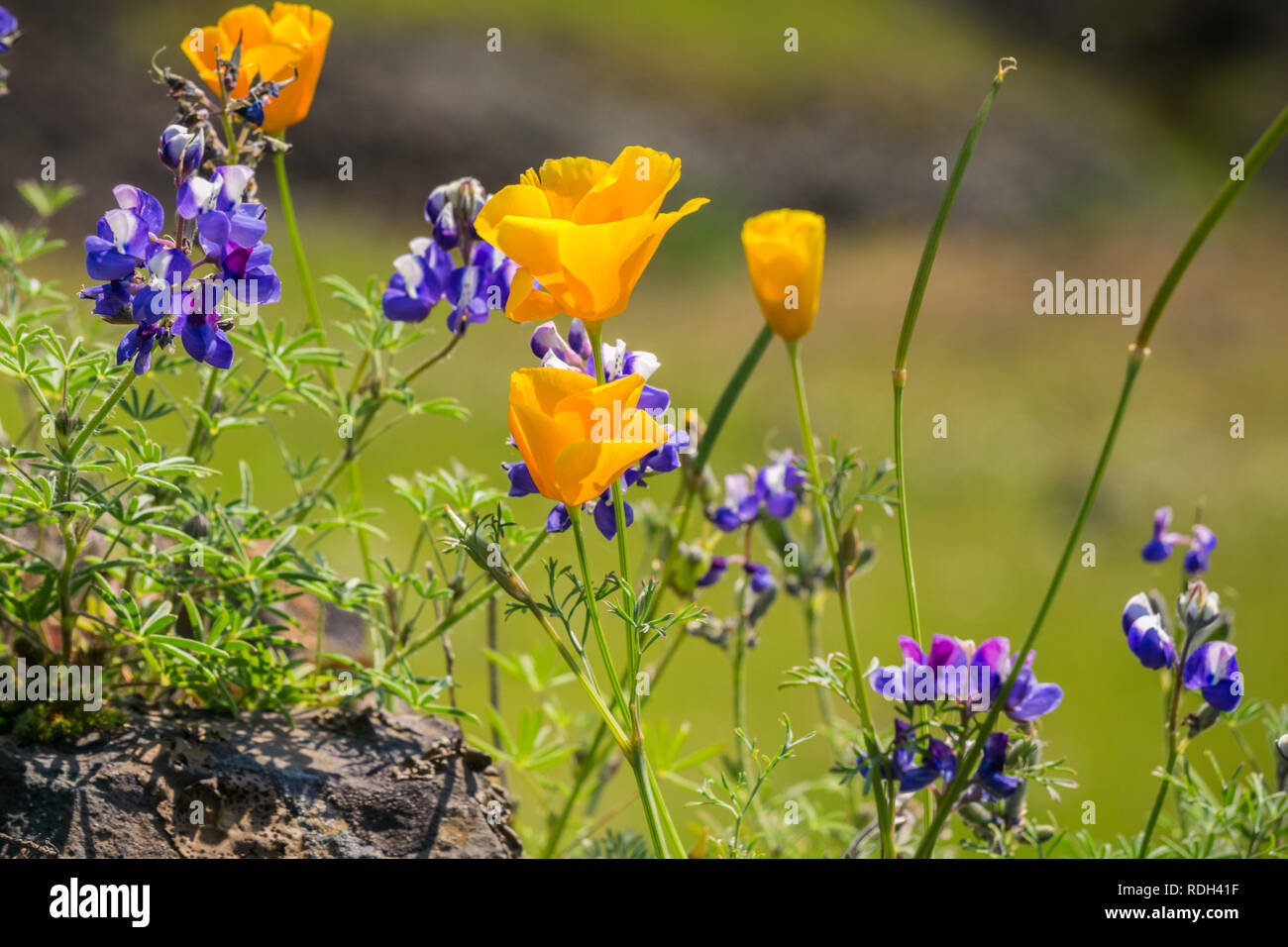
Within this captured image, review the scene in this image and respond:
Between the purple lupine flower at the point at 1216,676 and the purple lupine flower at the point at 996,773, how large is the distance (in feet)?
0.44

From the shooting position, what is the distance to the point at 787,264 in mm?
533

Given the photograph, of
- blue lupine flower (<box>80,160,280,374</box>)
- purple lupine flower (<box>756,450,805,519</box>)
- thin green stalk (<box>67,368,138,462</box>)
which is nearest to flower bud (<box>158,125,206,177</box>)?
blue lupine flower (<box>80,160,280,374</box>)

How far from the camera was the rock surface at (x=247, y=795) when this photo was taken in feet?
2.05

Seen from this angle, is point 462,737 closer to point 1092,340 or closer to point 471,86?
point 1092,340

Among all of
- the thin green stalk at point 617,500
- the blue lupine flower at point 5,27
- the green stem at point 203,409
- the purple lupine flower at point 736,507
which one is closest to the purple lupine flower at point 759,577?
the purple lupine flower at point 736,507

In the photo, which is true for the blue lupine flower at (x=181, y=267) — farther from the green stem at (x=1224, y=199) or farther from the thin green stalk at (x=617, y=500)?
the green stem at (x=1224, y=199)

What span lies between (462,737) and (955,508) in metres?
2.16

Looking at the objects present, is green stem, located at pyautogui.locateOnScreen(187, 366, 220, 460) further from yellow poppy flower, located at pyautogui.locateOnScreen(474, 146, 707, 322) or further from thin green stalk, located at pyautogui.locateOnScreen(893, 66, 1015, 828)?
thin green stalk, located at pyautogui.locateOnScreen(893, 66, 1015, 828)

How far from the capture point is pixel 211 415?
2.37 feet

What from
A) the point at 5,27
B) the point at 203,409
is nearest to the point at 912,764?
the point at 203,409

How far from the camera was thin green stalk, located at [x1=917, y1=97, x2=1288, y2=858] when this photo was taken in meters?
0.44

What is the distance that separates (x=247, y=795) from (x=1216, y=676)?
23.0 inches

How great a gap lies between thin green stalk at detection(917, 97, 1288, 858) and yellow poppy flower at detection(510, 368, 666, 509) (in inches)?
7.5
